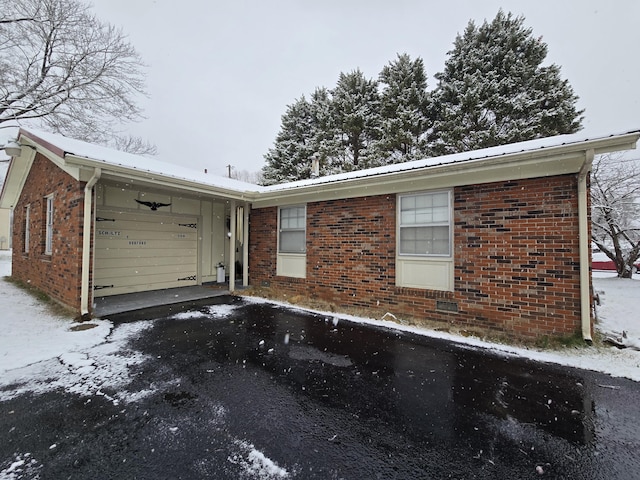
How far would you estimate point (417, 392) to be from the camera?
121 inches

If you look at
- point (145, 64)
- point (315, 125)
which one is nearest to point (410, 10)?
point (315, 125)

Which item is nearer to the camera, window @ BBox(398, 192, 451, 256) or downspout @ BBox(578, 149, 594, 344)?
downspout @ BBox(578, 149, 594, 344)

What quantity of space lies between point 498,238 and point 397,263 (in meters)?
1.86

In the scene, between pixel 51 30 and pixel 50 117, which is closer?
pixel 51 30

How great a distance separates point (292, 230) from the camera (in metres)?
7.98

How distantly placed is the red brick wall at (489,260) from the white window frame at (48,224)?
693 centimetres

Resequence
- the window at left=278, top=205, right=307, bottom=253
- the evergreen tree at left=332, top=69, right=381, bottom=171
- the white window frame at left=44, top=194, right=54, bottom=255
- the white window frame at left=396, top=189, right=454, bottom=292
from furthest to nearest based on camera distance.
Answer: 1. the evergreen tree at left=332, top=69, right=381, bottom=171
2. the window at left=278, top=205, right=307, bottom=253
3. the white window frame at left=44, top=194, right=54, bottom=255
4. the white window frame at left=396, top=189, right=454, bottom=292

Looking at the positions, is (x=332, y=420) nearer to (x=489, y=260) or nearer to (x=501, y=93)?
(x=489, y=260)

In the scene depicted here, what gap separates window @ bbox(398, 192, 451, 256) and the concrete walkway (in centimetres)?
530

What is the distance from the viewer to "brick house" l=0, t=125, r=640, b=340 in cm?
446

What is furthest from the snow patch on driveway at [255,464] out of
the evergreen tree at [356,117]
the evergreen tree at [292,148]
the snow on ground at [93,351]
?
the evergreen tree at [292,148]

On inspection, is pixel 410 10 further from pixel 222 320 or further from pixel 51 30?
pixel 222 320

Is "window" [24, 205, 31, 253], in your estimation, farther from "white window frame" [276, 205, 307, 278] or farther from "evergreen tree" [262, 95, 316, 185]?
"evergreen tree" [262, 95, 316, 185]

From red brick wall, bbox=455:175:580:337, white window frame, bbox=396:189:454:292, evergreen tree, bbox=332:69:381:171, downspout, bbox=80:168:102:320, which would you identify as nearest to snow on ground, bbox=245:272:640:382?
red brick wall, bbox=455:175:580:337
